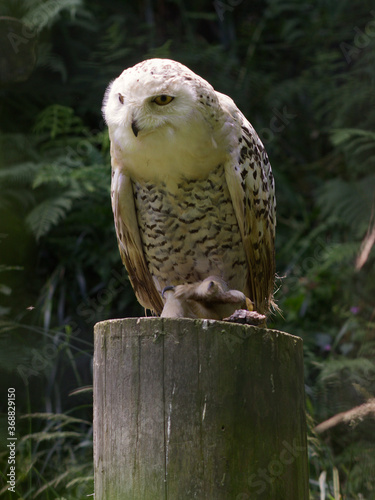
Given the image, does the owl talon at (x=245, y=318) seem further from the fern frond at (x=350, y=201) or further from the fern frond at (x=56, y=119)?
the fern frond at (x=56, y=119)

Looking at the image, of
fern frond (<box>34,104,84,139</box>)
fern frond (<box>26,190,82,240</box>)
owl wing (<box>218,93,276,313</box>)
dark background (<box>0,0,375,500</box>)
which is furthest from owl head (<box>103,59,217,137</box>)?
fern frond (<box>34,104,84,139</box>)

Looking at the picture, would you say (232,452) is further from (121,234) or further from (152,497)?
(121,234)

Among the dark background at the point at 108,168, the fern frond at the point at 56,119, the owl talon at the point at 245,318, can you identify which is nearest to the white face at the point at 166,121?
the owl talon at the point at 245,318

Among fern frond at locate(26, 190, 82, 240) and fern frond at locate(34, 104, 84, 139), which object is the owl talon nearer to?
fern frond at locate(26, 190, 82, 240)

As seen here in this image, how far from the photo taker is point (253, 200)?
95.1 inches

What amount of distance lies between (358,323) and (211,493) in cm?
305

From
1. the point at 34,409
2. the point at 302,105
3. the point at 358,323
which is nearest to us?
the point at 34,409

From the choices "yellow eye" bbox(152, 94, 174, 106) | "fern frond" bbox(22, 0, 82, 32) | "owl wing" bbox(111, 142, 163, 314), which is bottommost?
"owl wing" bbox(111, 142, 163, 314)

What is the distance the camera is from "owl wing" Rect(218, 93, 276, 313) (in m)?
2.30

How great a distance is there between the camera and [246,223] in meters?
2.39

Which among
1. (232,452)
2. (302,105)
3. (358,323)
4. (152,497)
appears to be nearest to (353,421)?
(232,452)

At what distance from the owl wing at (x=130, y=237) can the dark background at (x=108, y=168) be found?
1.21 m

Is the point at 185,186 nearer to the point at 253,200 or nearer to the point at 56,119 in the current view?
the point at 253,200

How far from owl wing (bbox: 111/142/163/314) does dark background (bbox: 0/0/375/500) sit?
3.99 ft
